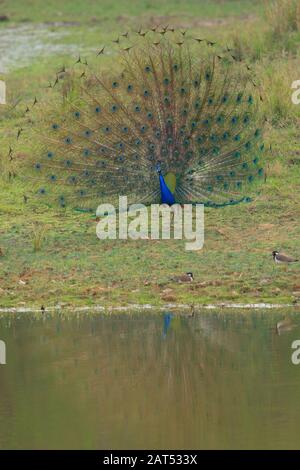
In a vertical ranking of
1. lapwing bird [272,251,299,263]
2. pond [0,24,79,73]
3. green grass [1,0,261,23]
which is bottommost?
lapwing bird [272,251,299,263]

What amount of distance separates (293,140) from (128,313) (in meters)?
5.74

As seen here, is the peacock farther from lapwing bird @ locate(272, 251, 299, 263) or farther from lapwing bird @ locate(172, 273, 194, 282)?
lapwing bird @ locate(172, 273, 194, 282)

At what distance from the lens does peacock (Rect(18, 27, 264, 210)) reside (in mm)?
13648

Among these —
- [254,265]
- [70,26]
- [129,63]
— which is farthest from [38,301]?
[70,26]

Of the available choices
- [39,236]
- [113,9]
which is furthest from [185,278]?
[113,9]

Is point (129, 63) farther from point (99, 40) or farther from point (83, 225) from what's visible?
point (99, 40)

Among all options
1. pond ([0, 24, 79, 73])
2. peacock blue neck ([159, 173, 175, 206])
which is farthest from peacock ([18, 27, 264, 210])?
pond ([0, 24, 79, 73])

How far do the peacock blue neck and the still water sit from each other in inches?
116

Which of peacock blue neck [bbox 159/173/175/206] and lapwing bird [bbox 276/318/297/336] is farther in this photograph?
peacock blue neck [bbox 159/173/175/206]

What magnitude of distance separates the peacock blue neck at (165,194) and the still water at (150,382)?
9.67 feet

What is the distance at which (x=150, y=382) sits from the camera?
9.10 m

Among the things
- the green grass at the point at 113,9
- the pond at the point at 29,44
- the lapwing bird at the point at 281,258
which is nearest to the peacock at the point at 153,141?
the lapwing bird at the point at 281,258

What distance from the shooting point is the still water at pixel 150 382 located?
7898mm

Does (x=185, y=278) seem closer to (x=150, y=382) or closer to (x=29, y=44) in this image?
(x=150, y=382)
